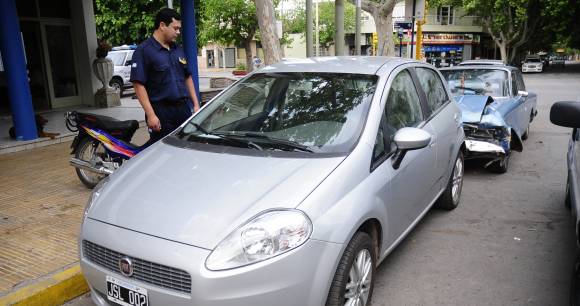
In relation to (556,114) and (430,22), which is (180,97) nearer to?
(556,114)

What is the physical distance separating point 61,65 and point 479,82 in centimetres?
1042

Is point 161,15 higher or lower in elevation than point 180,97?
higher

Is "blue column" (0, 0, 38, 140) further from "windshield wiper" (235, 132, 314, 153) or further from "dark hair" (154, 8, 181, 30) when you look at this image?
"windshield wiper" (235, 132, 314, 153)

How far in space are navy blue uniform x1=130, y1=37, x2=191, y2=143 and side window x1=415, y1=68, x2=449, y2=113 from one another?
2.38 metres

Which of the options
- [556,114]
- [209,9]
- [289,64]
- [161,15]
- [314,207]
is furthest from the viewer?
[209,9]

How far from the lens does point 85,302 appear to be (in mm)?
3451

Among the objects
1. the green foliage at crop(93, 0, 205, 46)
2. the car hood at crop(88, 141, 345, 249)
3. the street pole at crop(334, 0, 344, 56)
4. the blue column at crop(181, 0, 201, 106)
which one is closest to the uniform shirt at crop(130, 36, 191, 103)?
the car hood at crop(88, 141, 345, 249)

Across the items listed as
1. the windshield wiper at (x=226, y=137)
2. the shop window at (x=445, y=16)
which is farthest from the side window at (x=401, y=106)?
the shop window at (x=445, y=16)

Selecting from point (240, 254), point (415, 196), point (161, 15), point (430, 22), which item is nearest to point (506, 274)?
point (415, 196)

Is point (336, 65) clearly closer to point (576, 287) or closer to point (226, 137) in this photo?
point (226, 137)

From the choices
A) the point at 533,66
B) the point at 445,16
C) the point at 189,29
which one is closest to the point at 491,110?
the point at 189,29

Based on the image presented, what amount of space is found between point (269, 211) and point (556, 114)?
1.80m

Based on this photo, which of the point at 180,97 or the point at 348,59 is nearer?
the point at 348,59

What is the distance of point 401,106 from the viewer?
3855 millimetres
